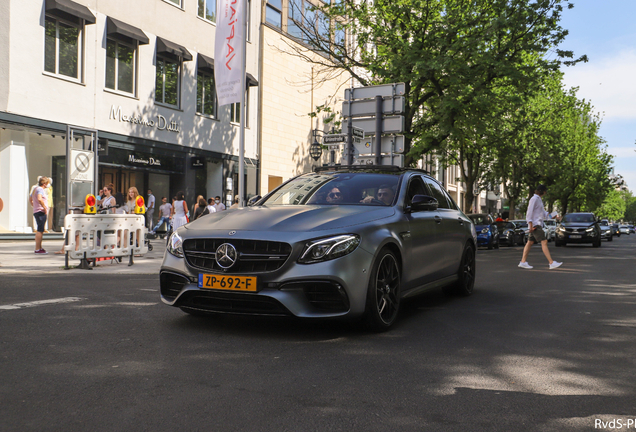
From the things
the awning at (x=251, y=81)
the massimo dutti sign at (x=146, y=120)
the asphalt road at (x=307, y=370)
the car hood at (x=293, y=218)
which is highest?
A: the awning at (x=251, y=81)

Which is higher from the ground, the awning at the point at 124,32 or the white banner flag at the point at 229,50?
the awning at the point at 124,32

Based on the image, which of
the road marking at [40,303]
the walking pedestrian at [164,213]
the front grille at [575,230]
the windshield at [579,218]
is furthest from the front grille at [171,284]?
the windshield at [579,218]

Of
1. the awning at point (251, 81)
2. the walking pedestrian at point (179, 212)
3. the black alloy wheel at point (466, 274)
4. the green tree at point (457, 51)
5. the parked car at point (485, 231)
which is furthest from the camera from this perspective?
the awning at point (251, 81)

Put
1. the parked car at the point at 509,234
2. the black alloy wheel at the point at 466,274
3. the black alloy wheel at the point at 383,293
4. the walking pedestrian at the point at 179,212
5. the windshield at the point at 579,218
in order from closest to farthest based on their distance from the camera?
the black alloy wheel at the point at 383,293, the black alloy wheel at the point at 466,274, the walking pedestrian at the point at 179,212, the parked car at the point at 509,234, the windshield at the point at 579,218

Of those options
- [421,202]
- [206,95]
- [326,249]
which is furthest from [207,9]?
[326,249]

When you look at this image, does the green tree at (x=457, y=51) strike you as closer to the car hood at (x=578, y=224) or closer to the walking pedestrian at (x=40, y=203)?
the car hood at (x=578, y=224)

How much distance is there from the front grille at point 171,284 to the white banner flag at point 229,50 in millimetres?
Result: 9956

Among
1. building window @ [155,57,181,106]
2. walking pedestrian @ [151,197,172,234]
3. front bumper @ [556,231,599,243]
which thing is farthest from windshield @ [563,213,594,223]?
building window @ [155,57,181,106]

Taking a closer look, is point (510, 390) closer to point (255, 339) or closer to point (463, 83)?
point (255, 339)

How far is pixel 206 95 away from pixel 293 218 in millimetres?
20983

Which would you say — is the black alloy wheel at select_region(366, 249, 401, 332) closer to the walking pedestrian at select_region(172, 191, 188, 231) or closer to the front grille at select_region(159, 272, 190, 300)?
the front grille at select_region(159, 272, 190, 300)

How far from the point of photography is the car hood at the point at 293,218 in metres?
5.29

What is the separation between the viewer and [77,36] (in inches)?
750

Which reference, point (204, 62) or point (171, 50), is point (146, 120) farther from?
point (204, 62)
